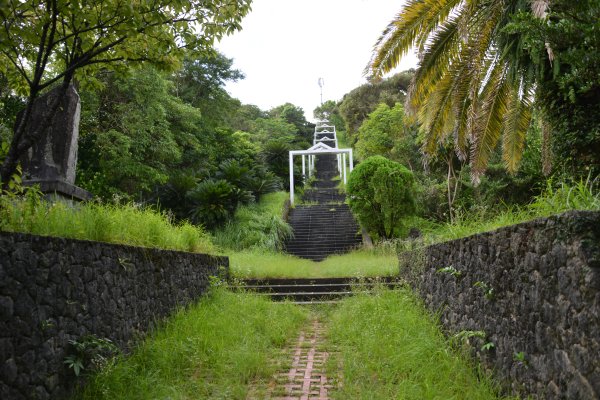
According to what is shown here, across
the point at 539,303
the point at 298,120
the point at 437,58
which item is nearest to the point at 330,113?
the point at 298,120

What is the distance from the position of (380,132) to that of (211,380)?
791 inches

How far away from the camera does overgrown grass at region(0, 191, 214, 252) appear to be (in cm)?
338

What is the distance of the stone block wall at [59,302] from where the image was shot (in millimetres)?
2695

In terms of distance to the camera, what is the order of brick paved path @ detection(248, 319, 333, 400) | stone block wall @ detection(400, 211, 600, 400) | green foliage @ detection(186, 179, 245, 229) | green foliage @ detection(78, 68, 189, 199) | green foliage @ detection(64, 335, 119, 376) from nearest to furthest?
stone block wall @ detection(400, 211, 600, 400) → green foliage @ detection(64, 335, 119, 376) → brick paved path @ detection(248, 319, 333, 400) → green foliage @ detection(78, 68, 189, 199) → green foliage @ detection(186, 179, 245, 229)

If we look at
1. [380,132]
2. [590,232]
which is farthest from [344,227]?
[590,232]

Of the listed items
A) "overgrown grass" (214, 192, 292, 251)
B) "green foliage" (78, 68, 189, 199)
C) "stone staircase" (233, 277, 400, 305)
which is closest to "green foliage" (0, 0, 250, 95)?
"stone staircase" (233, 277, 400, 305)

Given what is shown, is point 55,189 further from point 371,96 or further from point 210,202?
point 371,96

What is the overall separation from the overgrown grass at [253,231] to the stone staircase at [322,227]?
619 mm

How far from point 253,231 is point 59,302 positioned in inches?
430

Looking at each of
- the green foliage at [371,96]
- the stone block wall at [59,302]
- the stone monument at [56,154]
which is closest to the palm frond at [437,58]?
the stone block wall at [59,302]

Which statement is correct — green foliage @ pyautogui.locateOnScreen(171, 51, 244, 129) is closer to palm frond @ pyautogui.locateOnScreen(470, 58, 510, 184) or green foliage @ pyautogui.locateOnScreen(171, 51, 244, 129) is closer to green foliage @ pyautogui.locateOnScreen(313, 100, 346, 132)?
palm frond @ pyautogui.locateOnScreen(470, 58, 510, 184)

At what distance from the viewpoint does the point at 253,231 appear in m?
14.2

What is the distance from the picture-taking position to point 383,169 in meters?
13.4

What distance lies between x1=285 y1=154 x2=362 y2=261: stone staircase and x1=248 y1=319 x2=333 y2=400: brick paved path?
815cm
